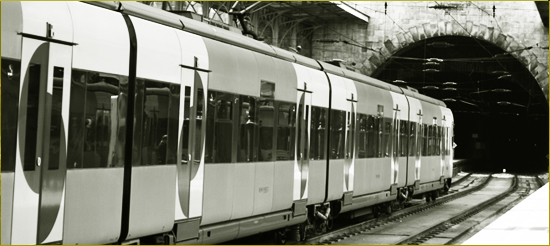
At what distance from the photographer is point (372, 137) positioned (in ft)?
59.4

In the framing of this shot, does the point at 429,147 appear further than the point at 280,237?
Yes

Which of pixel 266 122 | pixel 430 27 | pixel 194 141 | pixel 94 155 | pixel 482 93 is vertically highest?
pixel 430 27

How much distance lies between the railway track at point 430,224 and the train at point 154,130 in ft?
5.08

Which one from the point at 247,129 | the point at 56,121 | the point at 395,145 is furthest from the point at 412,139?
the point at 56,121

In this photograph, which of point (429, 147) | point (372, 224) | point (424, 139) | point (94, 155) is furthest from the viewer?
point (429, 147)

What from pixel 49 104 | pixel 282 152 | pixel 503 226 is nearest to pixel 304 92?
pixel 282 152

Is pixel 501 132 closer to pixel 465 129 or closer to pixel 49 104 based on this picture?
pixel 465 129

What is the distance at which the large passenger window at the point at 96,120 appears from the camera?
23.5 feet

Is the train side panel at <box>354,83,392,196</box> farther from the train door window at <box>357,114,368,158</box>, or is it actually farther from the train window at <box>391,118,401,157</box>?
the train window at <box>391,118,401,157</box>

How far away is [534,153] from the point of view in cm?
8125

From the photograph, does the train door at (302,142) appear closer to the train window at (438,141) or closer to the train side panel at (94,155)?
the train side panel at (94,155)

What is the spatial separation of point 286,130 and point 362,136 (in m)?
4.98

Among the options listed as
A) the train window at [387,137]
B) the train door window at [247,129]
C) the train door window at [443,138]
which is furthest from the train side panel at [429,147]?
the train door window at [247,129]

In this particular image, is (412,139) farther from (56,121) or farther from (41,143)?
(41,143)
